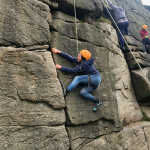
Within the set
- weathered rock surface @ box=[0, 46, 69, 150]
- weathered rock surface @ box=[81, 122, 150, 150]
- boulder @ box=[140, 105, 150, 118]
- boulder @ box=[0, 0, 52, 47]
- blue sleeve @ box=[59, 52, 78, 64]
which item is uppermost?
boulder @ box=[0, 0, 52, 47]

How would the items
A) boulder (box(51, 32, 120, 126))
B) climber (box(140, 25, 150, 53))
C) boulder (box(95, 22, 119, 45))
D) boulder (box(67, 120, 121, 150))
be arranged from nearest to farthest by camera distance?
boulder (box(67, 120, 121, 150)) < boulder (box(51, 32, 120, 126)) < boulder (box(95, 22, 119, 45)) < climber (box(140, 25, 150, 53))

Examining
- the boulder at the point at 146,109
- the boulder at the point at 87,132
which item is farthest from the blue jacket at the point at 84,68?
the boulder at the point at 146,109

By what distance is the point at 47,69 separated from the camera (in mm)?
4438

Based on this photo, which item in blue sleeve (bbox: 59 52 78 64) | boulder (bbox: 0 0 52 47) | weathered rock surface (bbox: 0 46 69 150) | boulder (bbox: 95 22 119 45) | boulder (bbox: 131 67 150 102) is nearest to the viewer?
weathered rock surface (bbox: 0 46 69 150)

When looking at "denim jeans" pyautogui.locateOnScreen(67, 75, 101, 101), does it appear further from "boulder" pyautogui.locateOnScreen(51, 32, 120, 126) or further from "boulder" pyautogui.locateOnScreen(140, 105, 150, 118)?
"boulder" pyautogui.locateOnScreen(140, 105, 150, 118)

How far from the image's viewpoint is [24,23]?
472 centimetres

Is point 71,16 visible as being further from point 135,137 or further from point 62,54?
point 135,137

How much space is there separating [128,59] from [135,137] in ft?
A: 14.9

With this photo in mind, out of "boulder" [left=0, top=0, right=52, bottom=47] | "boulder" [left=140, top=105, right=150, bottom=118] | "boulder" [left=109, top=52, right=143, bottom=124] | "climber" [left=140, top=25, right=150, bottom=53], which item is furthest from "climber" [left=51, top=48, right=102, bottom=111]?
"climber" [left=140, top=25, right=150, bottom=53]

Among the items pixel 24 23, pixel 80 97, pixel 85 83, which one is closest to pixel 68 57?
pixel 85 83

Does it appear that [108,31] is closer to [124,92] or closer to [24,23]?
[124,92]

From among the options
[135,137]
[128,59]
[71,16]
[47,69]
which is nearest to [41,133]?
[47,69]

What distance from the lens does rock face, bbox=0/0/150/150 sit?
378cm

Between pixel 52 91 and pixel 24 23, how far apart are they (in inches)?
97.3
